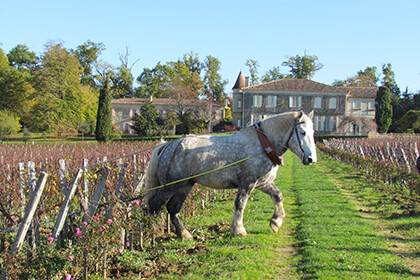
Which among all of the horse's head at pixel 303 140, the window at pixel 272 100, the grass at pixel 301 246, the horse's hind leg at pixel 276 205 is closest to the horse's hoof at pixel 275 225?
the horse's hind leg at pixel 276 205

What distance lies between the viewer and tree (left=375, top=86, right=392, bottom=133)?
5550 cm

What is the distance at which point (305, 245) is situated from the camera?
617 cm

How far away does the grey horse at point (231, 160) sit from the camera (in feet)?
20.5

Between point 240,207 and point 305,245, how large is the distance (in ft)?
3.92

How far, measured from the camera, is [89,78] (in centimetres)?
6906

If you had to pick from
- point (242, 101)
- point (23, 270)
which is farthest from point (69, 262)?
point (242, 101)

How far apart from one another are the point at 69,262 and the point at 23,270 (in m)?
0.54

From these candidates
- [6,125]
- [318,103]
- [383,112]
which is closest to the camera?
[6,125]

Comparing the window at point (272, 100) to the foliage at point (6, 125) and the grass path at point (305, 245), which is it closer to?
the foliage at point (6, 125)

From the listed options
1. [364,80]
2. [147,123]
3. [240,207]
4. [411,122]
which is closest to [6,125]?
[147,123]

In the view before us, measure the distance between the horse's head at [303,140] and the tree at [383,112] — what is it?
5428 centimetres

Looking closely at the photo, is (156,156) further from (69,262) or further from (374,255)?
(374,255)

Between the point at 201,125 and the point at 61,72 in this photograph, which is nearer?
the point at 61,72

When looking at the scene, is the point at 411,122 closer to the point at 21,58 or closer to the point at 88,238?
the point at 88,238
